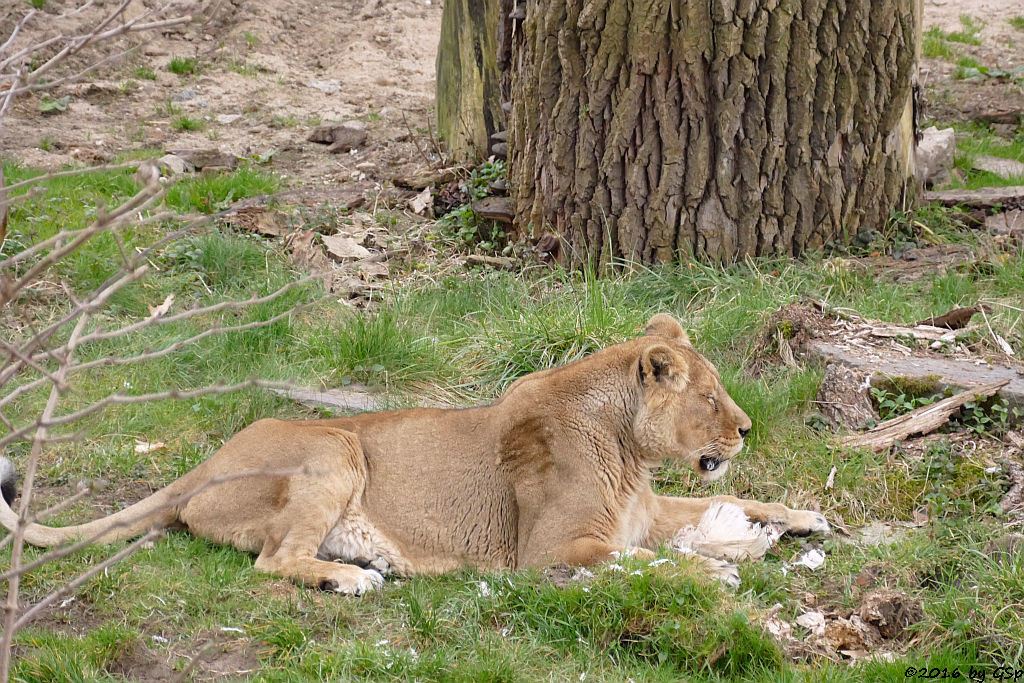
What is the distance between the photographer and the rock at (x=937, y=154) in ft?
31.2

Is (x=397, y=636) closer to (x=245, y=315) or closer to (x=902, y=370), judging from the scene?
(x=902, y=370)

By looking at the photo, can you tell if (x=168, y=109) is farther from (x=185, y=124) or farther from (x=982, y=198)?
(x=982, y=198)

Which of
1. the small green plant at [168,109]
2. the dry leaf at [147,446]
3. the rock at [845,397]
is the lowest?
the dry leaf at [147,446]

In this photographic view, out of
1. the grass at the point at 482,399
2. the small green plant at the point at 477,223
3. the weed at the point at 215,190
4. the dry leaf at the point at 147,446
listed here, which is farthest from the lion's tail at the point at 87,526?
the weed at the point at 215,190

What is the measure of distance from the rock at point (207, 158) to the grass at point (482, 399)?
1231 mm

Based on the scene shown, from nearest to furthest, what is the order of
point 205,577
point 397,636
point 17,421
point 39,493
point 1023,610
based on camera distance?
1. point 1023,610
2. point 397,636
3. point 205,577
4. point 39,493
5. point 17,421

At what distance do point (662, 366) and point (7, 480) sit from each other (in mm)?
3163

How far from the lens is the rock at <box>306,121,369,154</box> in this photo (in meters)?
11.6

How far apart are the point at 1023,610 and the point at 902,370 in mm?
2186

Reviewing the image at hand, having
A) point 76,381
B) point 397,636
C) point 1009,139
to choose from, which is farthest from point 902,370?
point 1009,139

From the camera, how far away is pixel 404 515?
5.51m

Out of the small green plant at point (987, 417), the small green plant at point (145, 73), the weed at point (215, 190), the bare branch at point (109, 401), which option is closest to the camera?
the bare branch at point (109, 401)

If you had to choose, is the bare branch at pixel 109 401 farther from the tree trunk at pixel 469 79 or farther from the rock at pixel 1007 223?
the tree trunk at pixel 469 79

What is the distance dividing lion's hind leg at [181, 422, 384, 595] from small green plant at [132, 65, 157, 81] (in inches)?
357
